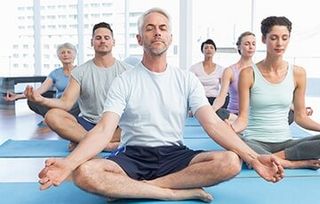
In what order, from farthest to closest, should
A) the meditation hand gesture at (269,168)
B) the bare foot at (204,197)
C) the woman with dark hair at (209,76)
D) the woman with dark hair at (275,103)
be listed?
the woman with dark hair at (209,76) → the woman with dark hair at (275,103) → the bare foot at (204,197) → the meditation hand gesture at (269,168)

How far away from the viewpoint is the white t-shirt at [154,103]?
1985mm

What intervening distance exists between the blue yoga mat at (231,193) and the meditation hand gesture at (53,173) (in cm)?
39

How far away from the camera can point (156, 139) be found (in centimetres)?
199

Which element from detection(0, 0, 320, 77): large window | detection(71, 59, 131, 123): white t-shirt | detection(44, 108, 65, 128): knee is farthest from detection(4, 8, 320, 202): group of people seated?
detection(0, 0, 320, 77): large window

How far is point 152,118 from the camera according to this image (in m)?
1.99

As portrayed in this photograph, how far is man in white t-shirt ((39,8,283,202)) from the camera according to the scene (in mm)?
1771

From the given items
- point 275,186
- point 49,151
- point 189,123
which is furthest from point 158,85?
point 189,123

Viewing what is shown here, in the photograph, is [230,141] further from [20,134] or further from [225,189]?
[20,134]

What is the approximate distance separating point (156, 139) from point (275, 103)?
2.78 feet

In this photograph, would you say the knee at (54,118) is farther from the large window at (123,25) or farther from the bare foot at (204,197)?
the large window at (123,25)

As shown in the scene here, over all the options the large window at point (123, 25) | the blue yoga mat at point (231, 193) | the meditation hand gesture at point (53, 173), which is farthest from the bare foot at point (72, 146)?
the large window at point (123, 25)

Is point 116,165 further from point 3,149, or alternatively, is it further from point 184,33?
point 184,33

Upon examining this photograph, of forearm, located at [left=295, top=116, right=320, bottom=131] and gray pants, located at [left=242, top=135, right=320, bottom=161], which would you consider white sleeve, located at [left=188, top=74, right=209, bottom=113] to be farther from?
forearm, located at [left=295, top=116, right=320, bottom=131]

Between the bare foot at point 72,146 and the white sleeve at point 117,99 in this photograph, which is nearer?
the white sleeve at point 117,99
